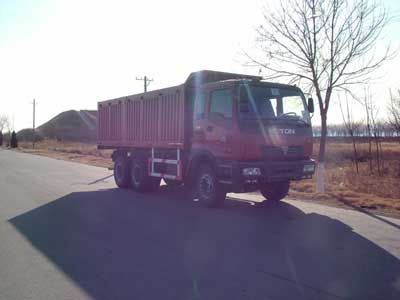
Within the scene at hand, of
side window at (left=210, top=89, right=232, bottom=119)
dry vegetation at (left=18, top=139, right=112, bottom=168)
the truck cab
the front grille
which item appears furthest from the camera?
dry vegetation at (left=18, top=139, right=112, bottom=168)

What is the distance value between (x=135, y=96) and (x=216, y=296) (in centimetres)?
997

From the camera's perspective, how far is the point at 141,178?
13.2 metres

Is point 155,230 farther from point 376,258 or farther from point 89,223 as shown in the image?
point 376,258

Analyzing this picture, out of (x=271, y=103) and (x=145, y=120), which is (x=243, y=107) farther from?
(x=145, y=120)

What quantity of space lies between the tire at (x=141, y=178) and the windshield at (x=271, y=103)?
193 inches

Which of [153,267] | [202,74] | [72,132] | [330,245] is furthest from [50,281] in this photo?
[72,132]

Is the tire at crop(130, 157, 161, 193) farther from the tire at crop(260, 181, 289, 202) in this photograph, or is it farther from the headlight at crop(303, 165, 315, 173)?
the headlight at crop(303, 165, 315, 173)

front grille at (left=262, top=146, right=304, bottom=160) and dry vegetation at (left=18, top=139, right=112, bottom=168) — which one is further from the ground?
front grille at (left=262, top=146, right=304, bottom=160)

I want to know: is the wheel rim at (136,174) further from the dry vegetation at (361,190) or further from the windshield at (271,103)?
the windshield at (271,103)

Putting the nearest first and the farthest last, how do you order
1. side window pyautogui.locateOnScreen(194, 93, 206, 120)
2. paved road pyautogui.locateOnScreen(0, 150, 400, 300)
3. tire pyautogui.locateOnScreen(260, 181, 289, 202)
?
paved road pyautogui.locateOnScreen(0, 150, 400, 300) → side window pyautogui.locateOnScreen(194, 93, 206, 120) → tire pyautogui.locateOnScreen(260, 181, 289, 202)

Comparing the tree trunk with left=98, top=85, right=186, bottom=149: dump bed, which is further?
the tree trunk

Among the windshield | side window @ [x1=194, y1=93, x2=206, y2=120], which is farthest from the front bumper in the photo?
side window @ [x1=194, y1=93, x2=206, y2=120]

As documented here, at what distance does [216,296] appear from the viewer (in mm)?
4508

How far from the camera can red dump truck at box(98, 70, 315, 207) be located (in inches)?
358
